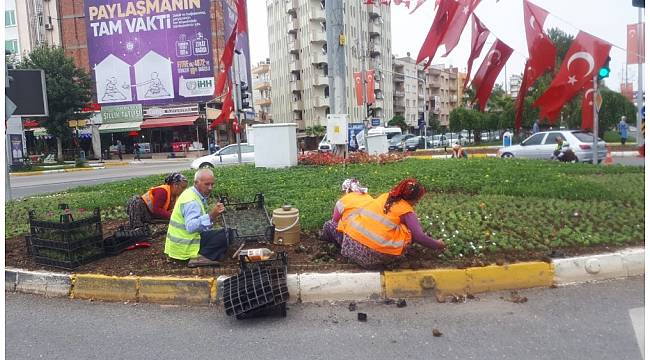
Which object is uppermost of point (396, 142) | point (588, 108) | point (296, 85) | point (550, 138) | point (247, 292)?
point (296, 85)

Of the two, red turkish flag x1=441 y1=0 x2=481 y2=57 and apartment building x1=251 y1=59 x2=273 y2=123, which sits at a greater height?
apartment building x1=251 y1=59 x2=273 y2=123

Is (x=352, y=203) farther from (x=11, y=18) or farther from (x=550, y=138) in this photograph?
(x=11, y=18)

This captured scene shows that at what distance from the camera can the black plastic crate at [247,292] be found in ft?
12.6

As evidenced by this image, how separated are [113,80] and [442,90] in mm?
66296

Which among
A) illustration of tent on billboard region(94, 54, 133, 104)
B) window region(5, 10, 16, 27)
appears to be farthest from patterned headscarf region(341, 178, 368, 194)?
window region(5, 10, 16, 27)

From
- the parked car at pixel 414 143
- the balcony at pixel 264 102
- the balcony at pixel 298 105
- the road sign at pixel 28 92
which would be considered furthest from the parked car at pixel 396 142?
the balcony at pixel 264 102

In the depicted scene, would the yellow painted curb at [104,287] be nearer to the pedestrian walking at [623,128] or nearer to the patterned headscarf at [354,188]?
the patterned headscarf at [354,188]

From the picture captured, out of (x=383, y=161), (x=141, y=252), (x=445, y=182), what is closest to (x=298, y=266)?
(x=141, y=252)

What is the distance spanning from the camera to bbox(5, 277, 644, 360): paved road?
11.0ft

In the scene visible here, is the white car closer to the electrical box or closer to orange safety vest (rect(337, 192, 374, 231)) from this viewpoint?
the electrical box

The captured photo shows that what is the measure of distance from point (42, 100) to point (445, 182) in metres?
8.09

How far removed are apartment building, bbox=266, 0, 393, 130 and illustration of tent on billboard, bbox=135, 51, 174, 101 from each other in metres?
25.1

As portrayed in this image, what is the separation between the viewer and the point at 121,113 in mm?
42375

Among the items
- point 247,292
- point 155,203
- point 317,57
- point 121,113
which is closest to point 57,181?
point 155,203
